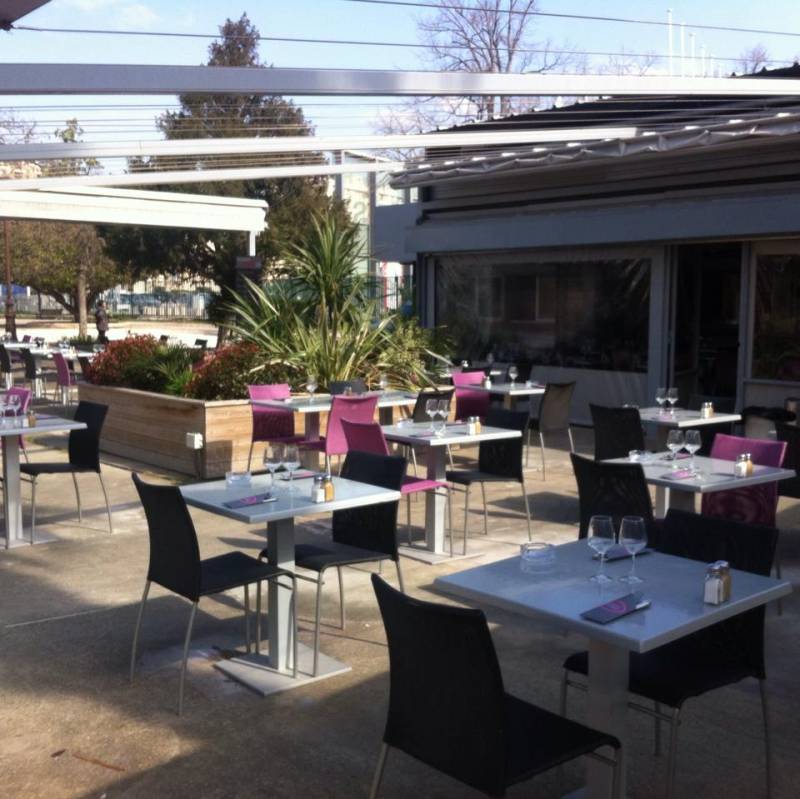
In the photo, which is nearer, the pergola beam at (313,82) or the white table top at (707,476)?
the pergola beam at (313,82)

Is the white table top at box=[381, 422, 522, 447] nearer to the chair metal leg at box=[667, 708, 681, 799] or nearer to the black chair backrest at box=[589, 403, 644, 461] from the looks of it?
the black chair backrest at box=[589, 403, 644, 461]

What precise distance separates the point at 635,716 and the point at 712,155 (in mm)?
8319

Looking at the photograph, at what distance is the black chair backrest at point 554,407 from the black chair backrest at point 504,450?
2120mm

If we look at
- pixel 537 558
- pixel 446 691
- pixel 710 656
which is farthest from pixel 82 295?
pixel 446 691

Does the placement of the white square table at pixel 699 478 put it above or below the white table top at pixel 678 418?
below

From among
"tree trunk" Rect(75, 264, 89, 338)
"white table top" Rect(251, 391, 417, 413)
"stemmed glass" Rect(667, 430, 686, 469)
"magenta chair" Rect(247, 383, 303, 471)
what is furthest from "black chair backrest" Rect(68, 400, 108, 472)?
"tree trunk" Rect(75, 264, 89, 338)

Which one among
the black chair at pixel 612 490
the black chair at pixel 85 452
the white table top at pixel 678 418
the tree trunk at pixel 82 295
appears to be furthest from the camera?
the tree trunk at pixel 82 295

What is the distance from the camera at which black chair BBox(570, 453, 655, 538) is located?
4.84 meters

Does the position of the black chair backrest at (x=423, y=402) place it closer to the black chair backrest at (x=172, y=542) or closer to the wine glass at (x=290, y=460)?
the wine glass at (x=290, y=460)

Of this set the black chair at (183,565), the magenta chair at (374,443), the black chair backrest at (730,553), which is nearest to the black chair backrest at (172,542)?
the black chair at (183,565)

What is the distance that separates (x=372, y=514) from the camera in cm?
475

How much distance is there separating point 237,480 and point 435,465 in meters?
2.07

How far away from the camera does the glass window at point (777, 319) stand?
34.7 ft

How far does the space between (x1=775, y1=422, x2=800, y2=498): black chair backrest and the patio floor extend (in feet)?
1.63
